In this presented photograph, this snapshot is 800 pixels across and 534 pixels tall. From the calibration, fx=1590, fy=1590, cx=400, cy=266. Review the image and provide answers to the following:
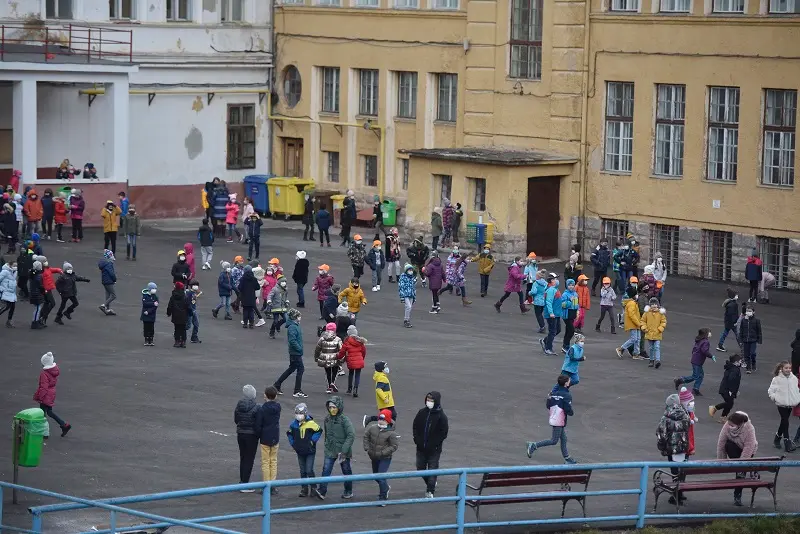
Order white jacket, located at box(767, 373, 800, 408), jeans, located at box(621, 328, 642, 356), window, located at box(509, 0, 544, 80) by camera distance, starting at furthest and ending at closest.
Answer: window, located at box(509, 0, 544, 80), jeans, located at box(621, 328, 642, 356), white jacket, located at box(767, 373, 800, 408)

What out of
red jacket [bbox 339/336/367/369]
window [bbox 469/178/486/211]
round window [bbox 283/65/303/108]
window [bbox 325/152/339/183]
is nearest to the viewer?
red jacket [bbox 339/336/367/369]

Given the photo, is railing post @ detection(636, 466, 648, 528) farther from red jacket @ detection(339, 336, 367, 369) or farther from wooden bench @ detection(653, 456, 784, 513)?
red jacket @ detection(339, 336, 367, 369)

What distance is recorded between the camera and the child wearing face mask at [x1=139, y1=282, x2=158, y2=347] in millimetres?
30547

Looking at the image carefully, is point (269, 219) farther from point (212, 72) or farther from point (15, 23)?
point (15, 23)

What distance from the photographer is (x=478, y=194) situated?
4525 cm

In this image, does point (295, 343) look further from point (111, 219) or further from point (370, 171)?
point (370, 171)

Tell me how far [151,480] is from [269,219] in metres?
31.1

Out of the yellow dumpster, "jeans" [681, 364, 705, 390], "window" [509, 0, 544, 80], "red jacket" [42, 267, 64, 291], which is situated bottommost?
"jeans" [681, 364, 705, 390]

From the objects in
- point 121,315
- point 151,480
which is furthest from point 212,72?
point 151,480

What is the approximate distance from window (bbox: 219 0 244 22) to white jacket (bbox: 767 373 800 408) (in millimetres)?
32146

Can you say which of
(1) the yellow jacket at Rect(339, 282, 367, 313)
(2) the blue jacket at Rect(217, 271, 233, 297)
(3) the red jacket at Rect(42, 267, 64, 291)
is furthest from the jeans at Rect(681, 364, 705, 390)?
(3) the red jacket at Rect(42, 267, 64, 291)

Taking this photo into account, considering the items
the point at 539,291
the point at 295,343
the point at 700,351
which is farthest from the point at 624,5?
the point at 295,343

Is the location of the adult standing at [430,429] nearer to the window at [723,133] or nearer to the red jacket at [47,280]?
the red jacket at [47,280]

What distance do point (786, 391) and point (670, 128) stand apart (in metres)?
19.8
